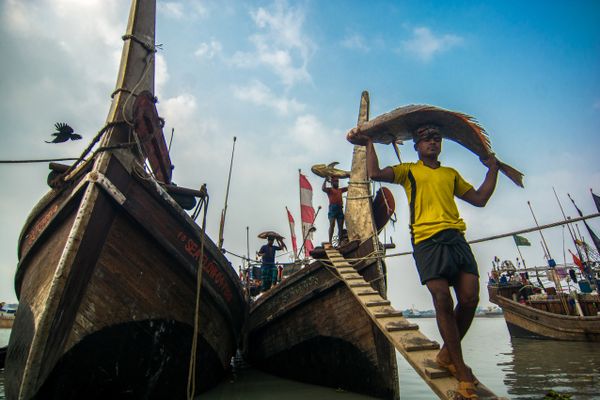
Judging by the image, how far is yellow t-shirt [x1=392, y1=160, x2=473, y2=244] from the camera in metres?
2.34

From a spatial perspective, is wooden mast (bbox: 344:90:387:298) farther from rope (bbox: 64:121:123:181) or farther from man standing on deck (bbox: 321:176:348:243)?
rope (bbox: 64:121:123:181)

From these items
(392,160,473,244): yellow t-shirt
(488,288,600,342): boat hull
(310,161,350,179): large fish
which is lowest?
(488,288,600,342): boat hull

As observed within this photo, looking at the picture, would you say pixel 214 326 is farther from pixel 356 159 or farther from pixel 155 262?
pixel 356 159

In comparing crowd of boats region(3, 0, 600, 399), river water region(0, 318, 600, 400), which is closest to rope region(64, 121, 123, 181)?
crowd of boats region(3, 0, 600, 399)

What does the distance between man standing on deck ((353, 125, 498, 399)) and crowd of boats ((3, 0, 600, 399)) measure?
31 cm

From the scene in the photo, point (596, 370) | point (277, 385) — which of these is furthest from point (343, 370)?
point (596, 370)

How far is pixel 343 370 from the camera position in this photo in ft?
15.9

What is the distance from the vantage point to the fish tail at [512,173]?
2.57 meters

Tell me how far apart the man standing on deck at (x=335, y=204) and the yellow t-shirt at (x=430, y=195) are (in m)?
3.69

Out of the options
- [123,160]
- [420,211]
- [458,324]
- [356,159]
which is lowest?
[458,324]

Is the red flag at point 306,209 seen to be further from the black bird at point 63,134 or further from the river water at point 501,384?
the black bird at point 63,134

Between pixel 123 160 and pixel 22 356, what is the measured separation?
2154 mm

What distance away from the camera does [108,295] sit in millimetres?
3441

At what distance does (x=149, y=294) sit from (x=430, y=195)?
3251mm
